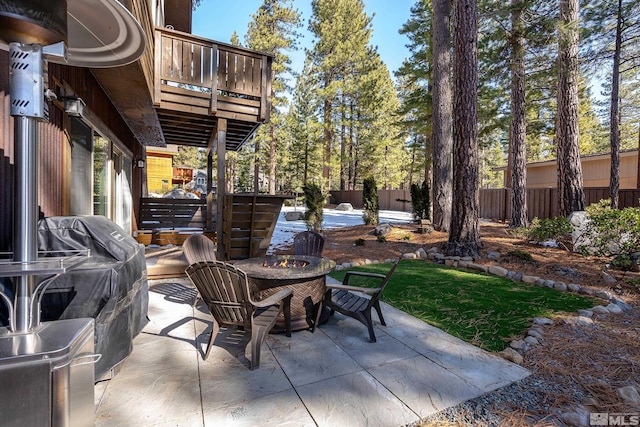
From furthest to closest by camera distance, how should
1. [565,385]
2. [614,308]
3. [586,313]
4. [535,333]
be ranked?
[614,308]
[586,313]
[535,333]
[565,385]

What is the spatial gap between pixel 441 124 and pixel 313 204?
4.42 metres

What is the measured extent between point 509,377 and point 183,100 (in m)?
5.51

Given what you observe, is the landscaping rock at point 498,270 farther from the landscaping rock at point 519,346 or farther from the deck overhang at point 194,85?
the deck overhang at point 194,85

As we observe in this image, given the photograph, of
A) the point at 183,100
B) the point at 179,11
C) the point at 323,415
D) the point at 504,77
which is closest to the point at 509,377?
the point at 323,415

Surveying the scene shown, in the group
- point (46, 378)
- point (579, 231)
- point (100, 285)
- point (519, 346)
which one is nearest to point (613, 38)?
point (579, 231)

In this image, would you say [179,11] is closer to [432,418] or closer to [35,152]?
[35,152]

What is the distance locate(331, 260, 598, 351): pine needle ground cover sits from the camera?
3.16 m

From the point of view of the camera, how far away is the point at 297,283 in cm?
305

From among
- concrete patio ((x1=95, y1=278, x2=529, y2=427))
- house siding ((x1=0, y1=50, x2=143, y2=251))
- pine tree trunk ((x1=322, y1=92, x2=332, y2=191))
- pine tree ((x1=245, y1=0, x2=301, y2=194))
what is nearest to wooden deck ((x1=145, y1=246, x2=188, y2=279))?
house siding ((x1=0, y1=50, x2=143, y2=251))

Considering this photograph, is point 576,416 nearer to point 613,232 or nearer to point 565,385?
point 565,385

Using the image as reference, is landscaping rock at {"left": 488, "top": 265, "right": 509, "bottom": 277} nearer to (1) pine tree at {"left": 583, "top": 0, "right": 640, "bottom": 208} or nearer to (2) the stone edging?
(2) the stone edging

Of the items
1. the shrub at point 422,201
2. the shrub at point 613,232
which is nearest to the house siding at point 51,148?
the shrub at point 613,232

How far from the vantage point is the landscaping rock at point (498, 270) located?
5.29 metres

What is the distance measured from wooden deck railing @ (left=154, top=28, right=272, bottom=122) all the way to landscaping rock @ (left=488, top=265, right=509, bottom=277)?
4.81m
